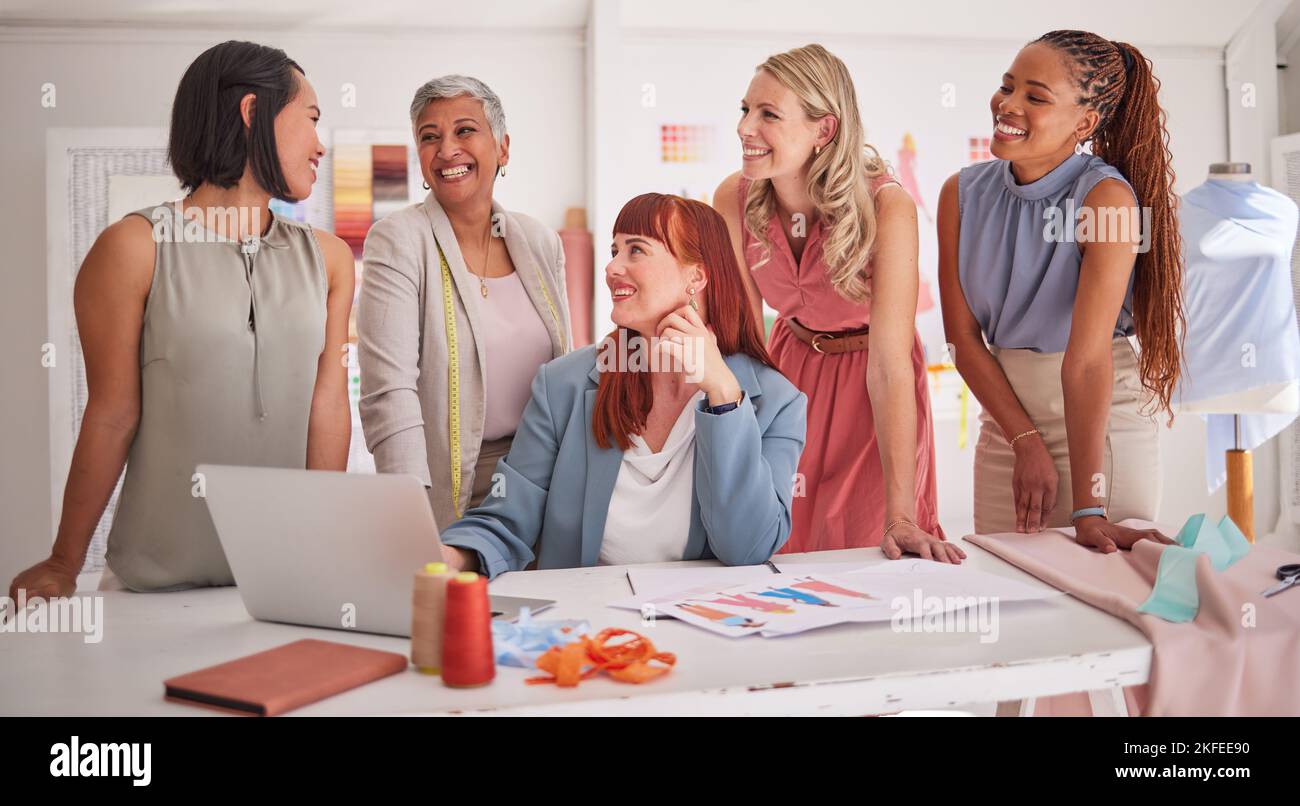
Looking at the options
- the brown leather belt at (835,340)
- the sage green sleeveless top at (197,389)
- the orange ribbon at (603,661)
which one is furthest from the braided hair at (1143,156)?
the sage green sleeveless top at (197,389)

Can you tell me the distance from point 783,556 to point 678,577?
0.27m

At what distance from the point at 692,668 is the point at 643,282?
2.76 feet

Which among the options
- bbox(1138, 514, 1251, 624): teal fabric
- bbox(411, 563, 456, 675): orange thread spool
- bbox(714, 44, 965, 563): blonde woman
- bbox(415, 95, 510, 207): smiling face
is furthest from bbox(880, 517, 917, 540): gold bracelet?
bbox(415, 95, 510, 207): smiling face

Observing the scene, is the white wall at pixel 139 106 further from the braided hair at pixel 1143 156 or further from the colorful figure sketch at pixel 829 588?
the colorful figure sketch at pixel 829 588

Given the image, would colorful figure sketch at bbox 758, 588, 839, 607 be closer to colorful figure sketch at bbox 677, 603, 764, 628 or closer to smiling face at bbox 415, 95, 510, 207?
colorful figure sketch at bbox 677, 603, 764, 628

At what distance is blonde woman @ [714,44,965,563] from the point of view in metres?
2.18

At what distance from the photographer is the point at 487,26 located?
4805 mm

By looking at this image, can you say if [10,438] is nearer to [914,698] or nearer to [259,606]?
[259,606]

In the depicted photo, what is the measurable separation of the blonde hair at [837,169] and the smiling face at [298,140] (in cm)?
92

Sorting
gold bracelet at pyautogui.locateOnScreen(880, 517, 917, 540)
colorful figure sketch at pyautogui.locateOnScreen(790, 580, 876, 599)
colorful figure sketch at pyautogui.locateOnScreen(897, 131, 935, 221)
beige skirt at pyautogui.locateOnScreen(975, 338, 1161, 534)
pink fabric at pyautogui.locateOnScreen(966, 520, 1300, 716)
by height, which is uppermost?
colorful figure sketch at pyautogui.locateOnScreen(897, 131, 935, 221)

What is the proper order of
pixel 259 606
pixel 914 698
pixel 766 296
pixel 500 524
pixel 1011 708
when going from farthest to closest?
pixel 766 296 < pixel 1011 708 < pixel 500 524 < pixel 259 606 < pixel 914 698

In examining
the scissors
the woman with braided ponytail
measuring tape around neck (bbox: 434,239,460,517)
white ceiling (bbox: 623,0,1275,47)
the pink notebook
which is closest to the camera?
the pink notebook

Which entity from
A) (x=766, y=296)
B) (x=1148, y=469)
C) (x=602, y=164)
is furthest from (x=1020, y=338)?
(x=602, y=164)

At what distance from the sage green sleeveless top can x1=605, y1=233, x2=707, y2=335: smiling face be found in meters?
0.57
